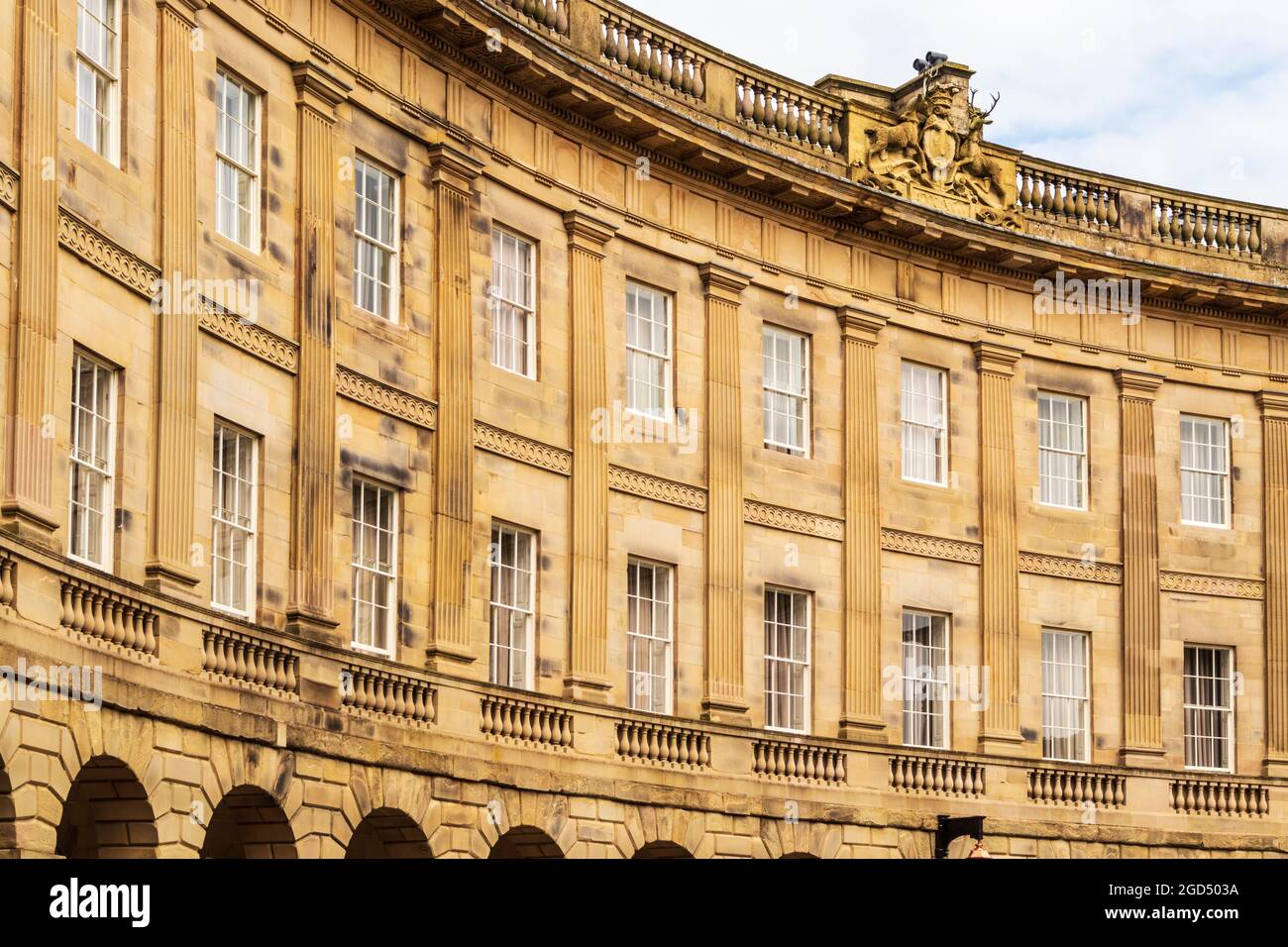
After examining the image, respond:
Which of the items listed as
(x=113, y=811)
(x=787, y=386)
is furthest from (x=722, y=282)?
(x=113, y=811)

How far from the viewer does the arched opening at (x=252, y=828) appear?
1051 inches

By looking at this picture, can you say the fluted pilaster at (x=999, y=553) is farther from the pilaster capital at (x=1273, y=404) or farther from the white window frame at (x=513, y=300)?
the white window frame at (x=513, y=300)

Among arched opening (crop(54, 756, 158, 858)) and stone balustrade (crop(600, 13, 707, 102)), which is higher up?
stone balustrade (crop(600, 13, 707, 102))

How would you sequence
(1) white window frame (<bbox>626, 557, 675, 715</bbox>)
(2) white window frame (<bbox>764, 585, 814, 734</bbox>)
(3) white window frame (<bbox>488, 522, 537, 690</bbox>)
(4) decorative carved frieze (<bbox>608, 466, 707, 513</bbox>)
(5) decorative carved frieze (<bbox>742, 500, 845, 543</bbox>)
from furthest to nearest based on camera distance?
(5) decorative carved frieze (<bbox>742, 500, 845, 543</bbox>), (2) white window frame (<bbox>764, 585, 814, 734</bbox>), (4) decorative carved frieze (<bbox>608, 466, 707, 513</bbox>), (1) white window frame (<bbox>626, 557, 675, 715</bbox>), (3) white window frame (<bbox>488, 522, 537, 690</bbox>)

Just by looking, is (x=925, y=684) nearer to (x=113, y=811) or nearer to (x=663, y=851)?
(x=663, y=851)

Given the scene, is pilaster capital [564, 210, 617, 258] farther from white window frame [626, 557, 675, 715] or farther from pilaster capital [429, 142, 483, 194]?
white window frame [626, 557, 675, 715]

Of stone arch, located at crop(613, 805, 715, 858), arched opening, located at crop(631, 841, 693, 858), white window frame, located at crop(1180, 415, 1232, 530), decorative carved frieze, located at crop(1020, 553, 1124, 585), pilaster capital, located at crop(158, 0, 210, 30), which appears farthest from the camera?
white window frame, located at crop(1180, 415, 1232, 530)

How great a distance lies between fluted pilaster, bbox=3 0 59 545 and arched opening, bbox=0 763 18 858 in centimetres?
245

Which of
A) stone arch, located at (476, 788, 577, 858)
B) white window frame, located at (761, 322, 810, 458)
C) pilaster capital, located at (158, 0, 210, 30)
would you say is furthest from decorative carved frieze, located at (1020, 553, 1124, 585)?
pilaster capital, located at (158, 0, 210, 30)

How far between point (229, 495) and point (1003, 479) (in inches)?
633

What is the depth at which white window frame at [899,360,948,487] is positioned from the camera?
38.8 meters
